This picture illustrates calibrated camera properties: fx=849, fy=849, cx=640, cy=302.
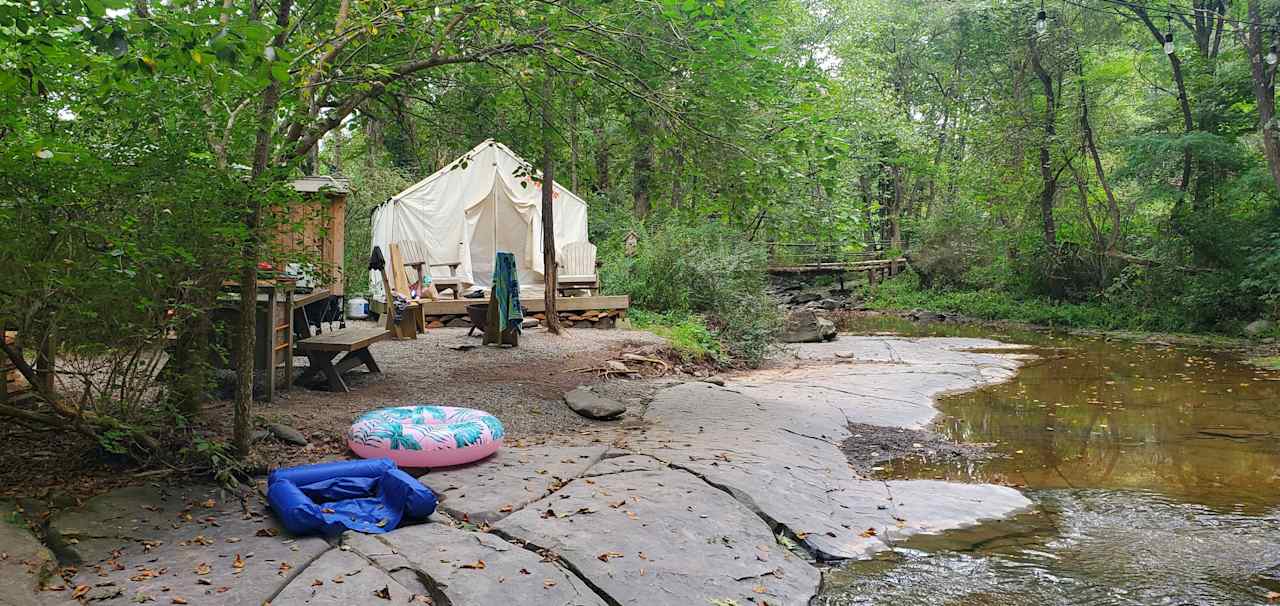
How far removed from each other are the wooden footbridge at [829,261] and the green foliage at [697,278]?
38.6 feet

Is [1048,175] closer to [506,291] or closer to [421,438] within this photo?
[506,291]

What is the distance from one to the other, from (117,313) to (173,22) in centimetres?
172

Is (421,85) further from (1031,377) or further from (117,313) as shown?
(1031,377)

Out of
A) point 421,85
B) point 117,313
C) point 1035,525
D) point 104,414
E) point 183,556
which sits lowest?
point 1035,525

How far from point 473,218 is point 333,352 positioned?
8772 millimetres

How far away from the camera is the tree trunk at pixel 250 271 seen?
4555 mm

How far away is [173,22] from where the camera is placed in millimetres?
3059

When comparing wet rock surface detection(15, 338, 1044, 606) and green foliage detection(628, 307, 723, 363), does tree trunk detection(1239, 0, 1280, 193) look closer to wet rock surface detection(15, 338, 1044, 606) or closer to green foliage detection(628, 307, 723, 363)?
green foliage detection(628, 307, 723, 363)

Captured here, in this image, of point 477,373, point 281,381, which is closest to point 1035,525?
point 477,373

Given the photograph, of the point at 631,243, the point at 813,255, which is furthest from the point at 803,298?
the point at 631,243

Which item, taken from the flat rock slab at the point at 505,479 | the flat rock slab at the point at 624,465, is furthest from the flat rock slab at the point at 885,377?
the flat rock slab at the point at 505,479

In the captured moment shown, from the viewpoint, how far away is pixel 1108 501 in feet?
20.0

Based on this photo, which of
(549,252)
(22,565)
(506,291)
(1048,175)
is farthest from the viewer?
(1048,175)

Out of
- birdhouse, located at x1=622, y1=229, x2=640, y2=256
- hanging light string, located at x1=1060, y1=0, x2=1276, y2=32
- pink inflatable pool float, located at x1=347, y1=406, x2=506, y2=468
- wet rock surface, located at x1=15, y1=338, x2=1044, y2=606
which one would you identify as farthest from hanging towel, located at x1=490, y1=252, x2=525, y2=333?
hanging light string, located at x1=1060, y1=0, x2=1276, y2=32
